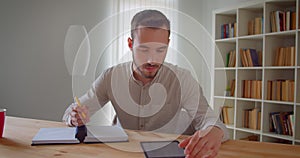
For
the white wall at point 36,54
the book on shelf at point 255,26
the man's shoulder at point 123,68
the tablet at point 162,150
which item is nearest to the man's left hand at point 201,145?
the tablet at point 162,150

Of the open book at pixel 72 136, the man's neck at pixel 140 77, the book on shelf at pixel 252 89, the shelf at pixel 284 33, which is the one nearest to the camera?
the open book at pixel 72 136

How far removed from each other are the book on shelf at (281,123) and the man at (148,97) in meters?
1.73

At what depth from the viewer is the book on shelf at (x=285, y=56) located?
259 centimetres

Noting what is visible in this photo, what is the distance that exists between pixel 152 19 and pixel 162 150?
0.45 meters

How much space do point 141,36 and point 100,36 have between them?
2.05 metres

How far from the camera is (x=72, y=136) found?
95 centimetres

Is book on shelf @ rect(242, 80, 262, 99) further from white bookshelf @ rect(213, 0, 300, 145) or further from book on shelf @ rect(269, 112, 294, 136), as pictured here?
book on shelf @ rect(269, 112, 294, 136)

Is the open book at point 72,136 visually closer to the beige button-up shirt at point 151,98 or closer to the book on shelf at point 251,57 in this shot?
the beige button-up shirt at point 151,98

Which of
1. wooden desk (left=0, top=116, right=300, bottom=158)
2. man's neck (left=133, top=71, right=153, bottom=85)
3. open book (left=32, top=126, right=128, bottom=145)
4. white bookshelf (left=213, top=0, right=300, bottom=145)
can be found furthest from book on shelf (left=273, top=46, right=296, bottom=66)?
open book (left=32, top=126, right=128, bottom=145)

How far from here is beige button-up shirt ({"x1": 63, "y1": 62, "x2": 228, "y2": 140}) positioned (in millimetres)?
1281

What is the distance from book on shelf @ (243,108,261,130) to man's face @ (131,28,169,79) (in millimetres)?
2317

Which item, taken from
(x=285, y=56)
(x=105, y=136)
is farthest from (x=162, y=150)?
(x=285, y=56)

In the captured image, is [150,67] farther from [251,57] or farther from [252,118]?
[252,118]

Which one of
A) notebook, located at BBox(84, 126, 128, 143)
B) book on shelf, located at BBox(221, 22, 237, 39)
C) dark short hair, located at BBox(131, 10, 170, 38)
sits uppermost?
book on shelf, located at BBox(221, 22, 237, 39)
